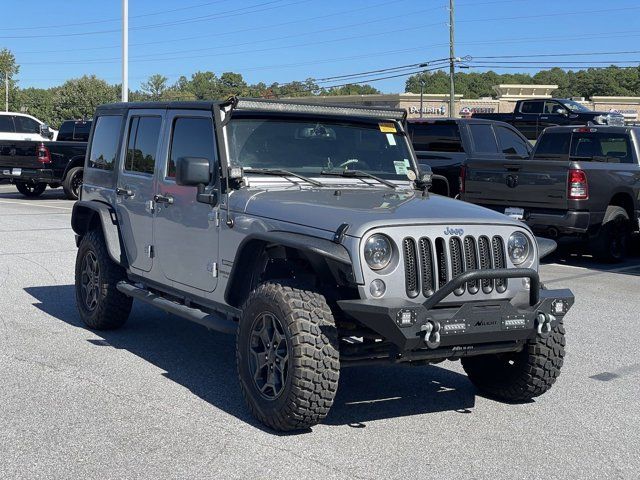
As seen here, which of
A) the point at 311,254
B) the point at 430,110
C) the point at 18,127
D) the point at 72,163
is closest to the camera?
the point at 311,254

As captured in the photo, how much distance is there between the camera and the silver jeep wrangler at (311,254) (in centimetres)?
520

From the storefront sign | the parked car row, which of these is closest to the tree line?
the storefront sign

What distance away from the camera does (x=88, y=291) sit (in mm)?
8250

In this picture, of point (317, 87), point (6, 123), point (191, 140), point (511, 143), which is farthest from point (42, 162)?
point (317, 87)

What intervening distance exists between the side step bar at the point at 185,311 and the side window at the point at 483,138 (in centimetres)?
1030

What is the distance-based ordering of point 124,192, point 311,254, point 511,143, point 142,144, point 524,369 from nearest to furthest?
1. point 311,254
2. point 524,369
3. point 142,144
4. point 124,192
5. point 511,143

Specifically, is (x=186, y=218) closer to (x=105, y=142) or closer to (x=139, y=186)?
(x=139, y=186)

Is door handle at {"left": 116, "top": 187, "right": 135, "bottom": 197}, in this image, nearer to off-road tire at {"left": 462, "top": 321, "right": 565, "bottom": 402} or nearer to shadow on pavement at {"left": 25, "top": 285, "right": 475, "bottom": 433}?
shadow on pavement at {"left": 25, "top": 285, "right": 475, "bottom": 433}

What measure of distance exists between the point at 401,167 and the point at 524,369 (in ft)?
6.33

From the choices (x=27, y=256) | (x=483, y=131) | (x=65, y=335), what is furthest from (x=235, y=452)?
(x=483, y=131)

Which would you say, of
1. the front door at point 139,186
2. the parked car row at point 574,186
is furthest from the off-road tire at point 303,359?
the parked car row at point 574,186

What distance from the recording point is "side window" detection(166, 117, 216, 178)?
6566mm

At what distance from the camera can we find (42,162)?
2372cm

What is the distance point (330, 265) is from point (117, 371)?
227 cm
